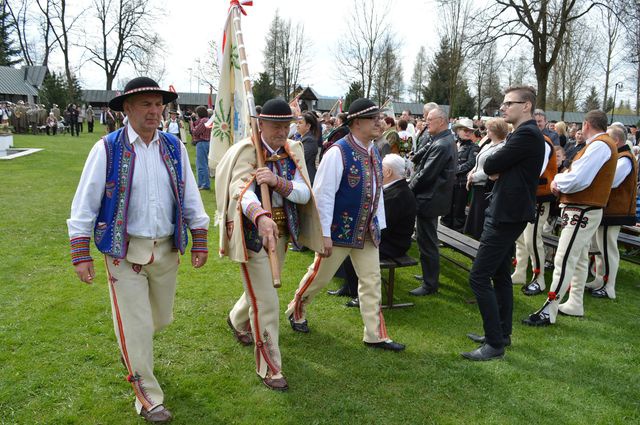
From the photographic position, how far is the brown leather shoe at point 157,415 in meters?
3.31

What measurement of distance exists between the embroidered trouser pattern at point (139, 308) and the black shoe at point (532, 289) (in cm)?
469

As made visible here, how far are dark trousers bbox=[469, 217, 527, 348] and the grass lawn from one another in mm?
353

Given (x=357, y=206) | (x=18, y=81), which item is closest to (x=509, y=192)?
(x=357, y=206)

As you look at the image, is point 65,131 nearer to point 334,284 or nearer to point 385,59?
point 385,59

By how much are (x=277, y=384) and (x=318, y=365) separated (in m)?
0.55

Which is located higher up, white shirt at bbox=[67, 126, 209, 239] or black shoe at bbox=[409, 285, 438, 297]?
white shirt at bbox=[67, 126, 209, 239]

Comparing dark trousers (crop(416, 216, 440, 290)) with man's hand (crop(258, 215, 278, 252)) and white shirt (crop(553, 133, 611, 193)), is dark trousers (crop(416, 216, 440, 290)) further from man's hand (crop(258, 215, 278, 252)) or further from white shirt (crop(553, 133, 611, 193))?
man's hand (crop(258, 215, 278, 252))

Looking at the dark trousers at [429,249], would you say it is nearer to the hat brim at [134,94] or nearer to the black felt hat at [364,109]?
the black felt hat at [364,109]

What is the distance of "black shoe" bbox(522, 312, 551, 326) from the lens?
17.4 feet

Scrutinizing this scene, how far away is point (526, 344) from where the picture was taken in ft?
15.8

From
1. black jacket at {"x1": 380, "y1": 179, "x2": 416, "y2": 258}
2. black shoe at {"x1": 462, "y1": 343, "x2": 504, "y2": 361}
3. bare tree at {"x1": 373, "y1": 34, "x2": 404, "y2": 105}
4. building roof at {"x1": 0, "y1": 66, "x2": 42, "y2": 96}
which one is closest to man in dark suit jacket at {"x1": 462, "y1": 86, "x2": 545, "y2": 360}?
black shoe at {"x1": 462, "y1": 343, "x2": 504, "y2": 361}

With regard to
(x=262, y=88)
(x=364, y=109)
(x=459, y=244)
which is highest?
(x=262, y=88)

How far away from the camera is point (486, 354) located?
446 cm

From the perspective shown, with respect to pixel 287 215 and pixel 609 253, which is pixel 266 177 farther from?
pixel 609 253
